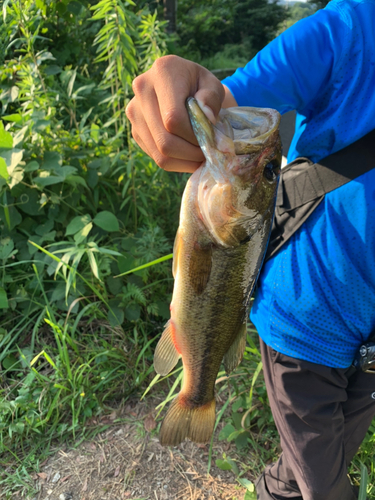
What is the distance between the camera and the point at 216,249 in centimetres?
141

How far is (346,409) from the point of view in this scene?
6.24 feet

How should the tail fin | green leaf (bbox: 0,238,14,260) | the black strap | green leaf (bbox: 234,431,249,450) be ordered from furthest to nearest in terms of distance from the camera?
1. green leaf (bbox: 0,238,14,260)
2. green leaf (bbox: 234,431,249,450)
3. the tail fin
4. the black strap

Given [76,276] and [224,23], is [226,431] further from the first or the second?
[224,23]

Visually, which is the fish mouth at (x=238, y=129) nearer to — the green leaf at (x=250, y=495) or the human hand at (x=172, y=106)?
the human hand at (x=172, y=106)

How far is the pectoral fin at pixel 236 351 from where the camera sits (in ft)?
5.54

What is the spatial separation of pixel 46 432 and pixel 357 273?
7.95 feet

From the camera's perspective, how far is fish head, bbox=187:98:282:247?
1.14 metres

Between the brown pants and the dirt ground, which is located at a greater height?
the brown pants

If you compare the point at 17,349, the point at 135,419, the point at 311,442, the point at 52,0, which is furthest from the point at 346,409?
the point at 52,0

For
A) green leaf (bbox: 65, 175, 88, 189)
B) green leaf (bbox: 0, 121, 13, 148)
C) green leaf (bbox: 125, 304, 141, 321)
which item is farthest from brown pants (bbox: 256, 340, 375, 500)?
green leaf (bbox: 0, 121, 13, 148)

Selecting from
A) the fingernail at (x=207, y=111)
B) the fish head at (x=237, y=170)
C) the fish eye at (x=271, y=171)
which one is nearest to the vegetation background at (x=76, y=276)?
the fish head at (x=237, y=170)

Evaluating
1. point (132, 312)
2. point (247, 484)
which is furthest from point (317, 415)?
point (132, 312)

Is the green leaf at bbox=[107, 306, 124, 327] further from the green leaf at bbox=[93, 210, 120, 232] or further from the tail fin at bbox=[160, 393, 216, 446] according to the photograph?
the tail fin at bbox=[160, 393, 216, 446]

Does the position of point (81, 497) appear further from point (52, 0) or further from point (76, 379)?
point (52, 0)
